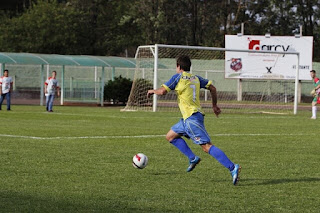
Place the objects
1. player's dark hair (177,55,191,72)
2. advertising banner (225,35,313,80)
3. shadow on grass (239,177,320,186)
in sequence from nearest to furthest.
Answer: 1. shadow on grass (239,177,320,186)
2. player's dark hair (177,55,191,72)
3. advertising banner (225,35,313,80)

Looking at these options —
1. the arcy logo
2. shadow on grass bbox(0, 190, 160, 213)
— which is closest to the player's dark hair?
shadow on grass bbox(0, 190, 160, 213)

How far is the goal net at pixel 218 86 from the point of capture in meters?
31.9

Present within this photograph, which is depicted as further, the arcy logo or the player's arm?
the arcy logo

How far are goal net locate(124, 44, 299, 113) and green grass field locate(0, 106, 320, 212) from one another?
14.4 m

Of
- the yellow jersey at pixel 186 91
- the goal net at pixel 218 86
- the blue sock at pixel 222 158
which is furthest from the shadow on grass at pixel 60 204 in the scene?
the goal net at pixel 218 86

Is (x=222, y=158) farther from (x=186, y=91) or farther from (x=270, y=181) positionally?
(x=186, y=91)

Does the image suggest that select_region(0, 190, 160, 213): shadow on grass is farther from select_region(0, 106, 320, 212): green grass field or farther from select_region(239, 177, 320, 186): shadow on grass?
select_region(239, 177, 320, 186): shadow on grass

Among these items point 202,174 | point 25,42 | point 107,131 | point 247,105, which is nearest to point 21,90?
point 25,42

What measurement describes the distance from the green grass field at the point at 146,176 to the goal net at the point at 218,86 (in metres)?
14.4

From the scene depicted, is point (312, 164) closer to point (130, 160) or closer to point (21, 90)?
point (130, 160)

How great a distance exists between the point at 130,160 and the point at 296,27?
48.8m

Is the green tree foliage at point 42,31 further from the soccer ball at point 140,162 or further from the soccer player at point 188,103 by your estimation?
the soccer player at point 188,103

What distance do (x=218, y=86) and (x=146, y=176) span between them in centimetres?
3614

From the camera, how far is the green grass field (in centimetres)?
739
